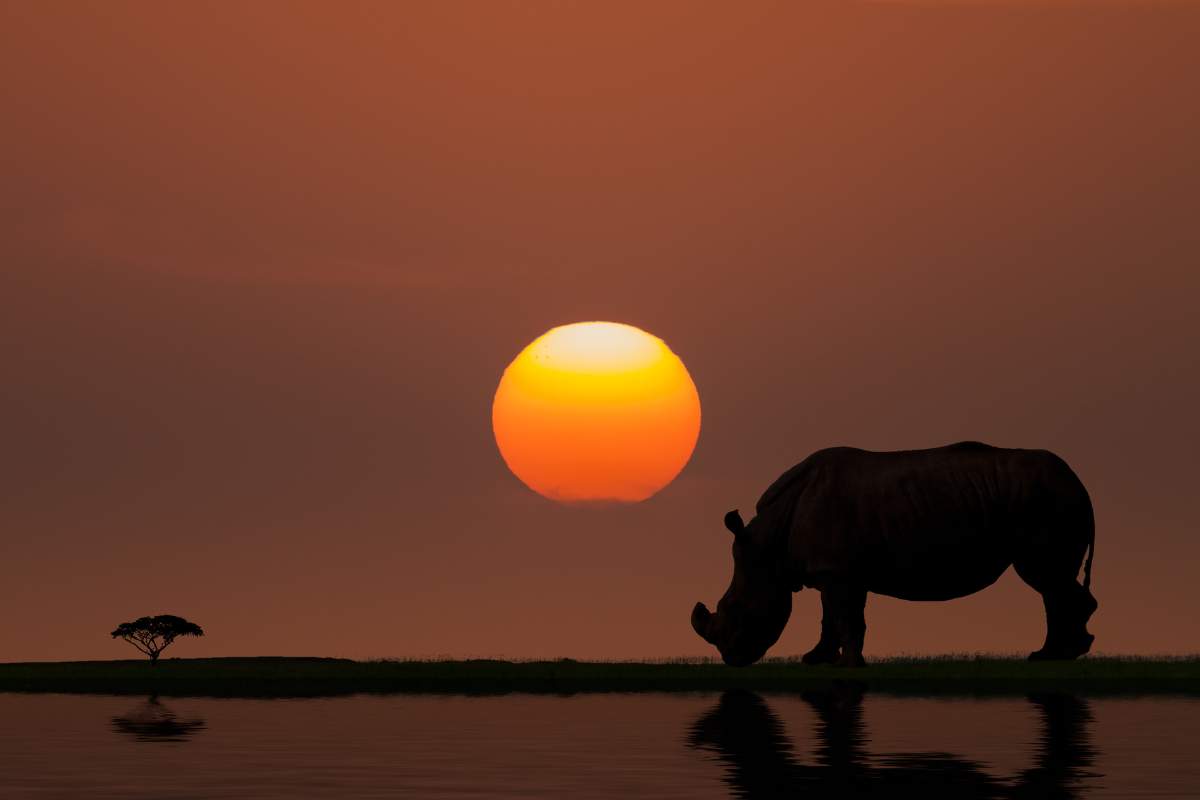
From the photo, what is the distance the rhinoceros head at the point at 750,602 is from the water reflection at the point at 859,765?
1100 cm

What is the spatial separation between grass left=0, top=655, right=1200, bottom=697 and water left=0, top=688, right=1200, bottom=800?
6.97ft

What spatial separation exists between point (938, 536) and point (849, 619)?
2054 mm

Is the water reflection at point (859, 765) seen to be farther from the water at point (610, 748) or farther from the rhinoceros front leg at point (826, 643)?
the rhinoceros front leg at point (826, 643)

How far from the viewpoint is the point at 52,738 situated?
2123 cm

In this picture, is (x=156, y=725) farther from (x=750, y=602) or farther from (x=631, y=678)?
(x=750, y=602)

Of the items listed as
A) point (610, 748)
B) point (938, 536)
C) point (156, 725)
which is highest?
point (938, 536)

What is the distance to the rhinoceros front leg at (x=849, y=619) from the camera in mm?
33375

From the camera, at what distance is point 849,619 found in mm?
33781

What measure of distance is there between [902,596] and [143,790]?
69.8 feet

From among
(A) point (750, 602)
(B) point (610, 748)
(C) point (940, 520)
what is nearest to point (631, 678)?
(A) point (750, 602)

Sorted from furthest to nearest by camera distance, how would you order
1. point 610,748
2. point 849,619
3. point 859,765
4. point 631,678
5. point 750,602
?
point 750,602 < point 849,619 < point 631,678 < point 610,748 < point 859,765

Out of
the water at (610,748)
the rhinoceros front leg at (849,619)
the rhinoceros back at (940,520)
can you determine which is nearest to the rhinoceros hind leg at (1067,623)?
the rhinoceros back at (940,520)

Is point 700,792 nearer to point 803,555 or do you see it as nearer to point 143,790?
point 143,790

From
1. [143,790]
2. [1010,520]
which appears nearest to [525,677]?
[1010,520]
